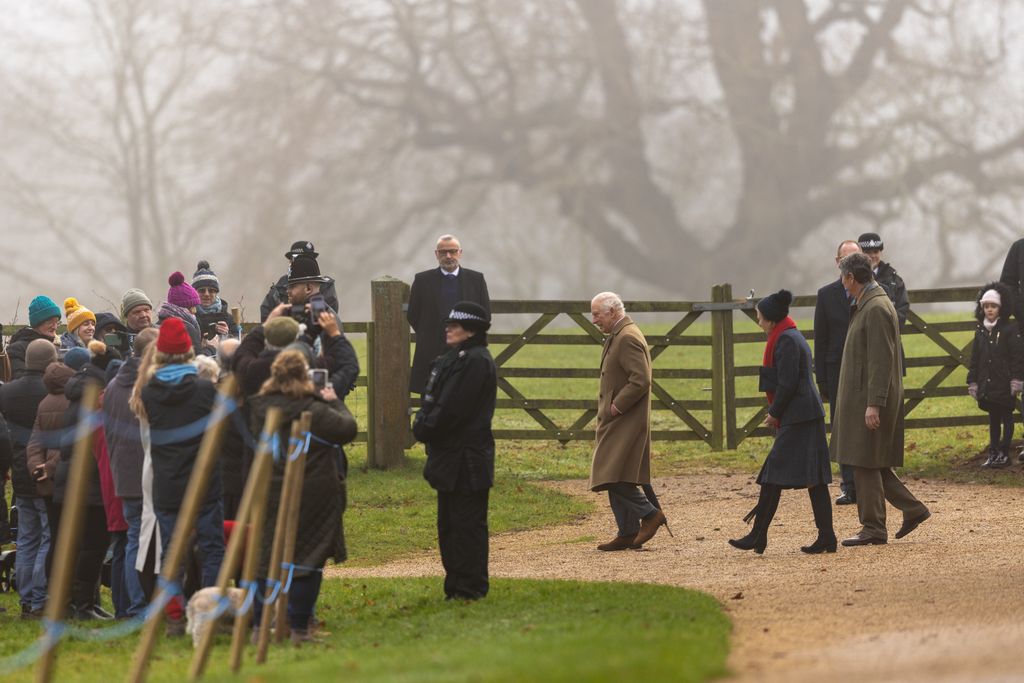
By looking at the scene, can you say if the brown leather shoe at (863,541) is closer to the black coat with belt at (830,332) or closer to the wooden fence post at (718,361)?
the black coat with belt at (830,332)

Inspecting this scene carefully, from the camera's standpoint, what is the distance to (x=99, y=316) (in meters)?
10.3

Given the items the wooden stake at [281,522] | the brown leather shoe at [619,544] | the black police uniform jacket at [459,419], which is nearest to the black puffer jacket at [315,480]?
the wooden stake at [281,522]

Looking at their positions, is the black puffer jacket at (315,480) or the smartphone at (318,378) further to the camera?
the smartphone at (318,378)

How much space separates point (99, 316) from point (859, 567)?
555 cm

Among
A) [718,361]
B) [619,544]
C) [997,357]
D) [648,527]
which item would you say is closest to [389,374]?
[718,361]

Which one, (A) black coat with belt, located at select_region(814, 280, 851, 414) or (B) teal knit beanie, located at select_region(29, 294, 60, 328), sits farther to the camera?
(A) black coat with belt, located at select_region(814, 280, 851, 414)

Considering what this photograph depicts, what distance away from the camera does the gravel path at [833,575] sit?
618 cm

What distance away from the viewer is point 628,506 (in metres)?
10.6

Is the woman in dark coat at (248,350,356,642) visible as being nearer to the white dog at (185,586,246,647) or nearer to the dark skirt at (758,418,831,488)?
the white dog at (185,586,246,647)

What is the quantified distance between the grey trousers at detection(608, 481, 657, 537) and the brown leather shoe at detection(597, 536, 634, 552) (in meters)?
0.03

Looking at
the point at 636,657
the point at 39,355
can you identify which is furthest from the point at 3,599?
the point at 636,657

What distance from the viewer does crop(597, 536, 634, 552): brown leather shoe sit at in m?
10.6

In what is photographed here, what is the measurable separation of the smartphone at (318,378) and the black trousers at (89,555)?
208 centimetres

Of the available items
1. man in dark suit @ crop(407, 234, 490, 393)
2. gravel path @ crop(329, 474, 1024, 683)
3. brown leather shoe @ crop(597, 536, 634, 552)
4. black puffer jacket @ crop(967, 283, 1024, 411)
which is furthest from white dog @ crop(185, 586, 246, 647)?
black puffer jacket @ crop(967, 283, 1024, 411)
